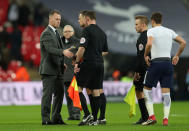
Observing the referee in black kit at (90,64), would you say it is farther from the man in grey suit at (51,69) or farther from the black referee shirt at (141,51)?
the black referee shirt at (141,51)

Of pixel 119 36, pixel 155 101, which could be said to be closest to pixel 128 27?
pixel 119 36

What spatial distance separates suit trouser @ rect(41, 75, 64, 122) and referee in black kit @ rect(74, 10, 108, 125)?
2.47ft

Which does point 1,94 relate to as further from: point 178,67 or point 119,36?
point 178,67

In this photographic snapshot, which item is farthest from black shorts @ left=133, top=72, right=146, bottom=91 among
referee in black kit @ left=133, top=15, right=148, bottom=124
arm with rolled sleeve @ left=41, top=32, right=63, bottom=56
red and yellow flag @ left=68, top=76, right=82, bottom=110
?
arm with rolled sleeve @ left=41, top=32, right=63, bottom=56

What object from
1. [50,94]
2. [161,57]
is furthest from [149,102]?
[50,94]

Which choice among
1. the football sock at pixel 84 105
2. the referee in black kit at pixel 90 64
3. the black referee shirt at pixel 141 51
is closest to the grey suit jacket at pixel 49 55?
the referee in black kit at pixel 90 64

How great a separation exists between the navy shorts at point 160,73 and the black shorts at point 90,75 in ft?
3.03

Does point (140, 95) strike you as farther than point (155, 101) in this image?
No

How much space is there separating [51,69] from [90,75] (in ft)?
3.30

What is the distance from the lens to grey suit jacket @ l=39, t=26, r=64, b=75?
11031mm

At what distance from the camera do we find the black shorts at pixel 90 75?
10469mm

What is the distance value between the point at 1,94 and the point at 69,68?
9.05 meters

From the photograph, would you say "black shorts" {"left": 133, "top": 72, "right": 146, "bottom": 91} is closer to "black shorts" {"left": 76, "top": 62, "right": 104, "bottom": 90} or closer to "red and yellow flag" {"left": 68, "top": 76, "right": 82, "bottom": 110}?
"black shorts" {"left": 76, "top": 62, "right": 104, "bottom": 90}

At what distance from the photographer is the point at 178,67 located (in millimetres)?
27266
